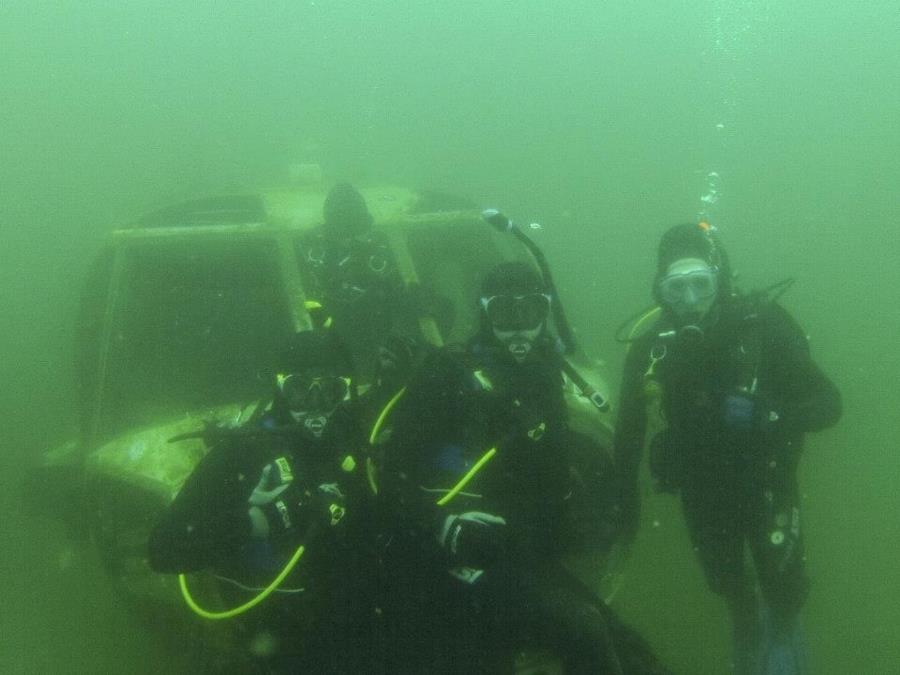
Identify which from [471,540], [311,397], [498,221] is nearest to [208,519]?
[311,397]

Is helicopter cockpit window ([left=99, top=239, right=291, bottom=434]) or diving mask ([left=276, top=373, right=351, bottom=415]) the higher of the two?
diving mask ([left=276, top=373, right=351, bottom=415])

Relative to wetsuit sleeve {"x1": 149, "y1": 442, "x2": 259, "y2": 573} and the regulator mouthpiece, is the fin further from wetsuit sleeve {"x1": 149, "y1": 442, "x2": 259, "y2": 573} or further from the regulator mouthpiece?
wetsuit sleeve {"x1": 149, "y1": 442, "x2": 259, "y2": 573}

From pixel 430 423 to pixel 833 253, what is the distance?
28.8 meters

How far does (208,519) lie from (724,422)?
95.3 inches

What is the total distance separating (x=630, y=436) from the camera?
4141 millimetres

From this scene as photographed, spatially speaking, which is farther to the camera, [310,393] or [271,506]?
[310,393]

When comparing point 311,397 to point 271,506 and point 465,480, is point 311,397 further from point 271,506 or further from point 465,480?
point 465,480

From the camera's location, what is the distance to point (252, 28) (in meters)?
95.5

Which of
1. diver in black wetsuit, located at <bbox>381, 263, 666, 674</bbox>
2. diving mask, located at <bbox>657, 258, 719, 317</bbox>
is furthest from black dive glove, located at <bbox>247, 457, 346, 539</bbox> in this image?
diving mask, located at <bbox>657, 258, 719, 317</bbox>

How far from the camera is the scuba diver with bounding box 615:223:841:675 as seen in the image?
3799 mm

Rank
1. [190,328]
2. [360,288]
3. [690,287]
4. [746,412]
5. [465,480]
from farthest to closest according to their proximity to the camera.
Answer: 1. [190,328]
2. [360,288]
3. [690,287]
4. [746,412]
5. [465,480]

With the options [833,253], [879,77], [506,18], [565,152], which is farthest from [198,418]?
[879,77]

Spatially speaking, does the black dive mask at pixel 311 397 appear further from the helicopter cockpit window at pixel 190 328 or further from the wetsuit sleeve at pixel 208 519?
the helicopter cockpit window at pixel 190 328

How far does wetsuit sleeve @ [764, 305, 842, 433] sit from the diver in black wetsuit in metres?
1.16
